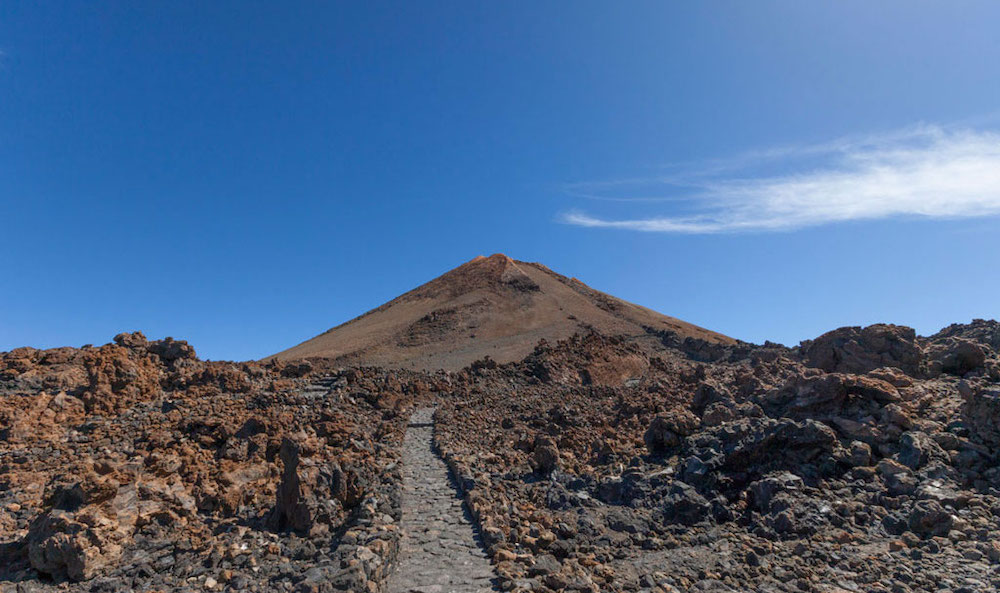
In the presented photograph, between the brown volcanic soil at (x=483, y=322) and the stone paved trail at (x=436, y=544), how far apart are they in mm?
32035

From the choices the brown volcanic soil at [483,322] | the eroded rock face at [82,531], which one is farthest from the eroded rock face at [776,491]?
the brown volcanic soil at [483,322]

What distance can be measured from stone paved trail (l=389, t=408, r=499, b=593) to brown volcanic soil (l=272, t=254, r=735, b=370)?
32.0 m

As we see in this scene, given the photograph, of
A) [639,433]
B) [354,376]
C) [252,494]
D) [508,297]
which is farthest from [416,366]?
[252,494]

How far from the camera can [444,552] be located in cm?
740

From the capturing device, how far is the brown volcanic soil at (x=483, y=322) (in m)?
50.5

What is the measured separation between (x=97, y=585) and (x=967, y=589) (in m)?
9.16

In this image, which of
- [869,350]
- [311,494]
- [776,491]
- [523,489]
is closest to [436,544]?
[311,494]

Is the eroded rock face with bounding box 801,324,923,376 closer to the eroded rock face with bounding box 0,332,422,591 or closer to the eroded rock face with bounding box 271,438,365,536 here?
the eroded rock face with bounding box 0,332,422,591

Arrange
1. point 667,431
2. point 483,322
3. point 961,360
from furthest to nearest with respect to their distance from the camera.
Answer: point 483,322
point 961,360
point 667,431

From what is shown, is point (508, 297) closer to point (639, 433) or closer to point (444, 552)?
point (639, 433)

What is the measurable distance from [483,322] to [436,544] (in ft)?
171

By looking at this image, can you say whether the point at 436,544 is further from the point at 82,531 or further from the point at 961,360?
the point at 961,360

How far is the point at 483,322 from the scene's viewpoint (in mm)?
59719

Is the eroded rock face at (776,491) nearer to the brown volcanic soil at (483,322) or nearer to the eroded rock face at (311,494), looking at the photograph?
the eroded rock face at (311,494)
